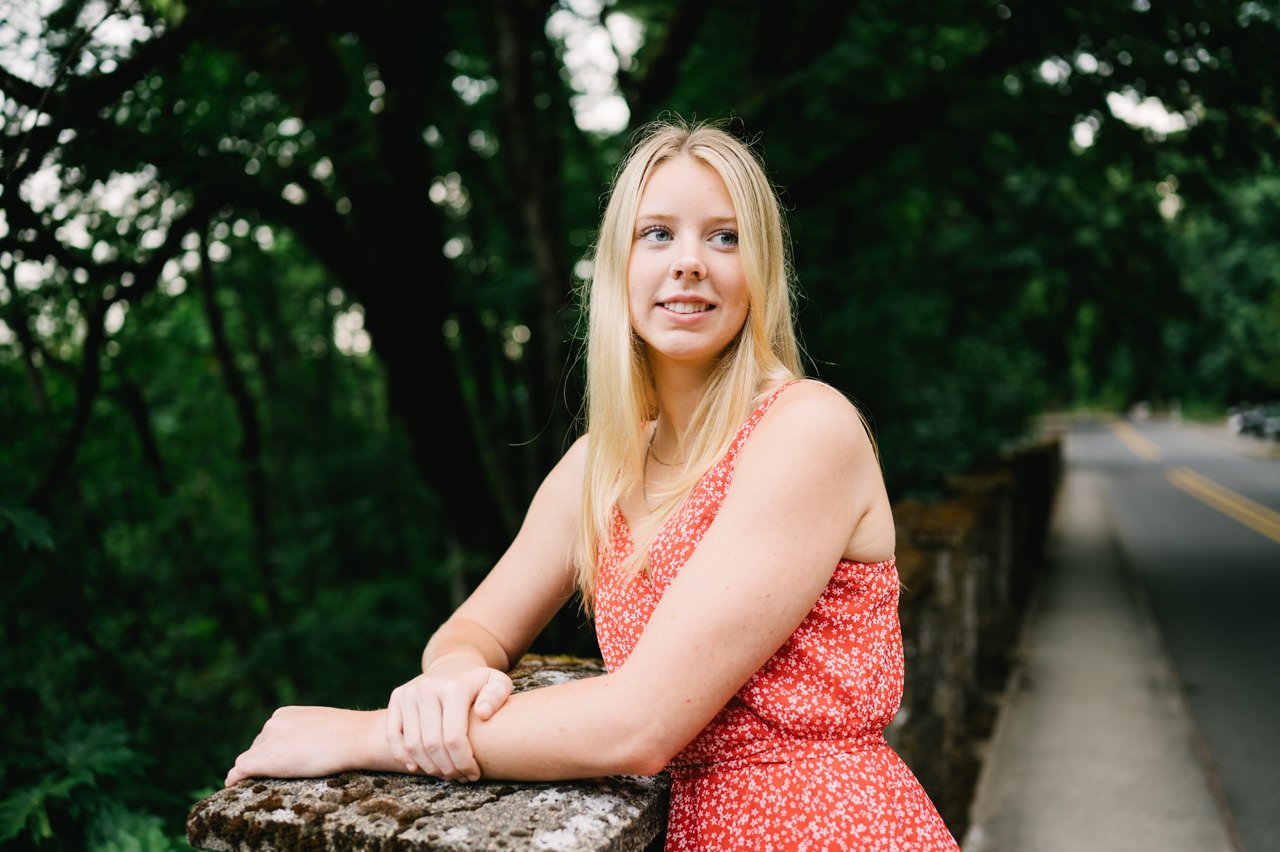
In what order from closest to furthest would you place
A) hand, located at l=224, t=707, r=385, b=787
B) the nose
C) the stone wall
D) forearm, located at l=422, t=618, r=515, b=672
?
1. hand, located at l=224, t=707, r=385, b=787
2. the nose
3. forearm, located at l=422, t=618, r=515, b=672
4. the stone wall

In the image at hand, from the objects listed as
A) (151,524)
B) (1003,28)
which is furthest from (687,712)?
(151,524)

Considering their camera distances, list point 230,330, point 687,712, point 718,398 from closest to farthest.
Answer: point 687,712 < point 718,398 < point 230,330

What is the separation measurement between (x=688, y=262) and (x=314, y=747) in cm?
97

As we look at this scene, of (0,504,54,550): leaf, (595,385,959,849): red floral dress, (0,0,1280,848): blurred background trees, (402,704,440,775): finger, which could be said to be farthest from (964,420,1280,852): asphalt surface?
(0,504,54,550): leaf

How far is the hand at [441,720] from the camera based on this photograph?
4.40 feet

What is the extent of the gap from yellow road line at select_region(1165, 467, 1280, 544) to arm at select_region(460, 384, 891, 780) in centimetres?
1433

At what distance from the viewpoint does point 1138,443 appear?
40.3 metres

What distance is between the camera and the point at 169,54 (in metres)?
3.26

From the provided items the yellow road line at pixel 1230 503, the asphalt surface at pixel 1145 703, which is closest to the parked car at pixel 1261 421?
the yellow road line at pixel 1230 503

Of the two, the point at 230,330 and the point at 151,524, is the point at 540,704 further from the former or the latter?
the point at 230,330

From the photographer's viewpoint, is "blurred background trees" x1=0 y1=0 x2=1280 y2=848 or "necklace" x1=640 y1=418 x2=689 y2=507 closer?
"necklace" x1=640 y1=418 x2=689 y2=507

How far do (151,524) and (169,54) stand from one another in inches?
185

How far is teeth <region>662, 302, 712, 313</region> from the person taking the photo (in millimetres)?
1596

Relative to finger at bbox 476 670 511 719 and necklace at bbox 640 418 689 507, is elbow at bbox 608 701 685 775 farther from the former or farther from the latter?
necklace at bbox 640 418 689 507
